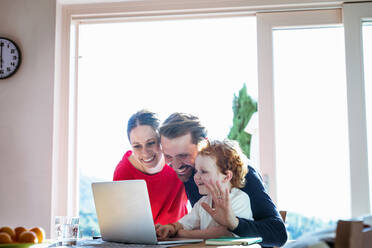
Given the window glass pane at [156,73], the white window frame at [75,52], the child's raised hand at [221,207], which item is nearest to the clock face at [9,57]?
the white window frame at [75,52]

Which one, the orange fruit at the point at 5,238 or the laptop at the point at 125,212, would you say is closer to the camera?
the orange fruit at the point at 5,238

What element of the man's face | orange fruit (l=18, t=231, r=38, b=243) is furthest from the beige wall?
orange fruit (l=18, t=231, r=38, b=243)

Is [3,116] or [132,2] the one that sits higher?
[132,2]

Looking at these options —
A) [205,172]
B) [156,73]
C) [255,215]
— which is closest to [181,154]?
[205,172]

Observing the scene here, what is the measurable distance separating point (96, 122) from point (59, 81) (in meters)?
0.92

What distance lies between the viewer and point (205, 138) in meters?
2.74

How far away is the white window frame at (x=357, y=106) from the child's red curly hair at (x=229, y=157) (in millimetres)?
822

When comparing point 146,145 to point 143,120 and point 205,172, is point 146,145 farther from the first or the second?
point 205,172

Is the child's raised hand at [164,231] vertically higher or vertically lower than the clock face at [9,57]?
lower

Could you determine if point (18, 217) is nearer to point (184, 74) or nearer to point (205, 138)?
point (205, 138)

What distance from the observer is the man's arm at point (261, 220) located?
224cm

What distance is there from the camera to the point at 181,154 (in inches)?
109

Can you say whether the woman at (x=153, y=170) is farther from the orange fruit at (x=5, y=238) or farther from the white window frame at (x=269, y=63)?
the orange fruit at (x=5, y=238)

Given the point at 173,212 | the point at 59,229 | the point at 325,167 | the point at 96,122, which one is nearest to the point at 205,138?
the point at 173,212
